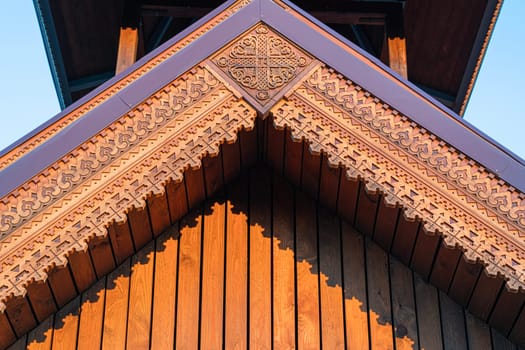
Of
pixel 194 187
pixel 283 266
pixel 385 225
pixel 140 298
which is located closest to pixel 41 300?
pixel 140 298

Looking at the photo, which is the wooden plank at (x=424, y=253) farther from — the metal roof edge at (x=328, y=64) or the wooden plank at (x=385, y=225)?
the metal roof edge at (x=328, y=64)

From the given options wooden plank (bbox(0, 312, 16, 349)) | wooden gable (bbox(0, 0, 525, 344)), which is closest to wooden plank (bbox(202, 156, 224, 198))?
wooden gable (bbox(0, 0, 525, 344))

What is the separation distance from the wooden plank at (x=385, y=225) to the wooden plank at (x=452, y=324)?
1.78 feet

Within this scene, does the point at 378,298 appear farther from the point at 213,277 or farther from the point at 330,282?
the point at 213,277

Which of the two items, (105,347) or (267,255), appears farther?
(267,255)

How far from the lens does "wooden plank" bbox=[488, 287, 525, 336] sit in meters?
6.49

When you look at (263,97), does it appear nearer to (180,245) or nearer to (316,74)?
(316,74)

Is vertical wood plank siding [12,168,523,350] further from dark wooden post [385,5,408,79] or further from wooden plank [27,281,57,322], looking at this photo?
dark wooden post [385,5,408,79]

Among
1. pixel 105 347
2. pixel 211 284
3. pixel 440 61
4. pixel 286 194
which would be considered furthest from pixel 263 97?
pixel 440 61

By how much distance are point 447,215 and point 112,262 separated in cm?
241

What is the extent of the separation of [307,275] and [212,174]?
3.42 ft

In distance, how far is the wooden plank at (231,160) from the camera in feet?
23.7

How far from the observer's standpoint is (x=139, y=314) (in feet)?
22.2

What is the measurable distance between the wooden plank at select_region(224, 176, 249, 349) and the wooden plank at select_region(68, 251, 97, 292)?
970 millimetres
